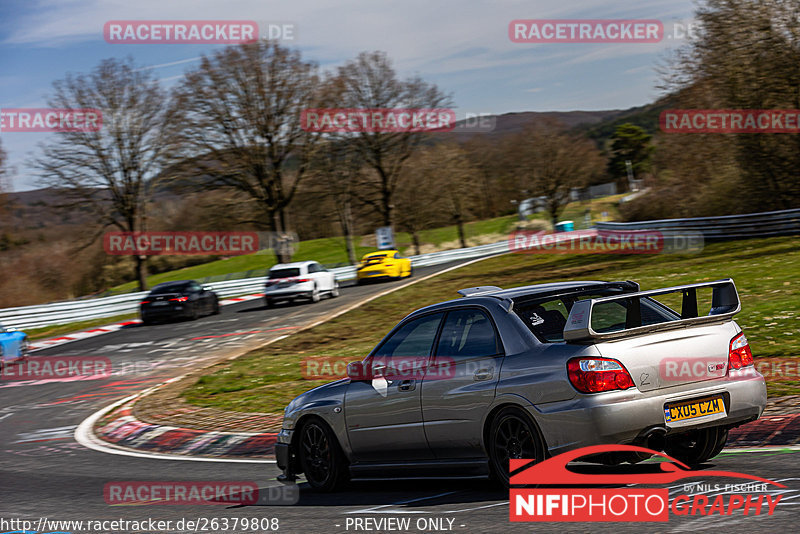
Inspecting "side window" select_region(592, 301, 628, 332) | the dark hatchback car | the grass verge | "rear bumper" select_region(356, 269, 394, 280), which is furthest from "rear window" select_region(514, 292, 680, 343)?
"rear bumper" select_region(356, 269, 394, 280)

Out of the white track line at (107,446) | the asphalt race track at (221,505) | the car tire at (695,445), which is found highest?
the car tire at (695,445)

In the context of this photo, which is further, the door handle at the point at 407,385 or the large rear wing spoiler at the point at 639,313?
the door handle at the point at 407,385

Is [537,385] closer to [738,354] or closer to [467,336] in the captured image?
[467,336]

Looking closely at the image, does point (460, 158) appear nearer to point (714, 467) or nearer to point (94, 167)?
point (94, 167)

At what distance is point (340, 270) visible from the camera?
45.5 m

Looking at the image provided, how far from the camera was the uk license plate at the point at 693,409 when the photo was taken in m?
5.55

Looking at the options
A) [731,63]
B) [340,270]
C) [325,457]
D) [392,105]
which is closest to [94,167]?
[340,270]

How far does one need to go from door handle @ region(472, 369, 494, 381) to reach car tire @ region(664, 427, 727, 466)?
4.91 feet

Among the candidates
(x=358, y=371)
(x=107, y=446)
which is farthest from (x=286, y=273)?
(x=358, y=371)

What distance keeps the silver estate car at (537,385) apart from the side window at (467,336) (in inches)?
0.4

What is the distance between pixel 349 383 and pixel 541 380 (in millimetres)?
2083

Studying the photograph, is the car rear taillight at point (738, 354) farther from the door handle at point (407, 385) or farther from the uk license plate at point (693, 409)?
the door handle at point (407, 385)

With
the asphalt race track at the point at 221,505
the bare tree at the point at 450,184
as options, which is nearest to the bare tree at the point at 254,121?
the bare tree at the point at 450,184

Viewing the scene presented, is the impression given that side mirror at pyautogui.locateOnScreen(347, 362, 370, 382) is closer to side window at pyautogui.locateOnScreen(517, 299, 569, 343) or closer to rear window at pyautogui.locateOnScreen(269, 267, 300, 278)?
side window at pyautogui.locateOnScreen(517, 299, 569, 343)
